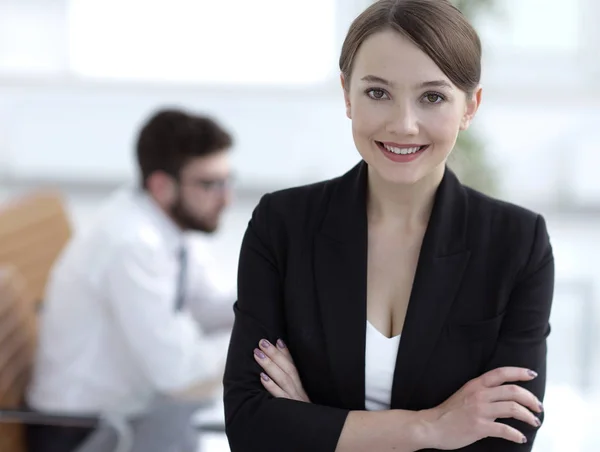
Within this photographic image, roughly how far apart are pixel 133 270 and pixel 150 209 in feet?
1.00

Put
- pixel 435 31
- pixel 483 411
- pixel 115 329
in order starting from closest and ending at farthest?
pixel 435 31 → pixel 483 411 → pixel 115 329

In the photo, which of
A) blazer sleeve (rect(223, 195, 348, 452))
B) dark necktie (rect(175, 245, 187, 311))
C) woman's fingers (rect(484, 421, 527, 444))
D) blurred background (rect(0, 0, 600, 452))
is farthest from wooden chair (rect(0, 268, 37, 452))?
blurred background (rect(0, 0, 600, 452))

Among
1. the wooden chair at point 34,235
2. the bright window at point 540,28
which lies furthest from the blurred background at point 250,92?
the wooden chair at point 34,235

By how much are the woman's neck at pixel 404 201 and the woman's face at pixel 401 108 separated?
0.08m

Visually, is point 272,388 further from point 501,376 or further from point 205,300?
point 205,300

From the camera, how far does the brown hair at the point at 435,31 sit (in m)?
1.12

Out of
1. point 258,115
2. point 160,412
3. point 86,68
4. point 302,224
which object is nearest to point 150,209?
point 160,412

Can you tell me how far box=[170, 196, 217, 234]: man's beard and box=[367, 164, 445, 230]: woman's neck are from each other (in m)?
1.41

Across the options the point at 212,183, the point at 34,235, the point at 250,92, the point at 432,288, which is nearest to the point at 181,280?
the point at 212,183

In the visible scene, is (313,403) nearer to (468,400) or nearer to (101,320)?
(468,400)

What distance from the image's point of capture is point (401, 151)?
118cm

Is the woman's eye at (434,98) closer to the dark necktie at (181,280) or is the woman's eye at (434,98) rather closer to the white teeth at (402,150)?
the white teeth at (402,150)

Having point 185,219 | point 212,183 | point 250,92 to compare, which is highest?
point 250,92

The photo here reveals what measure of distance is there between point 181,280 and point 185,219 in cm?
20
